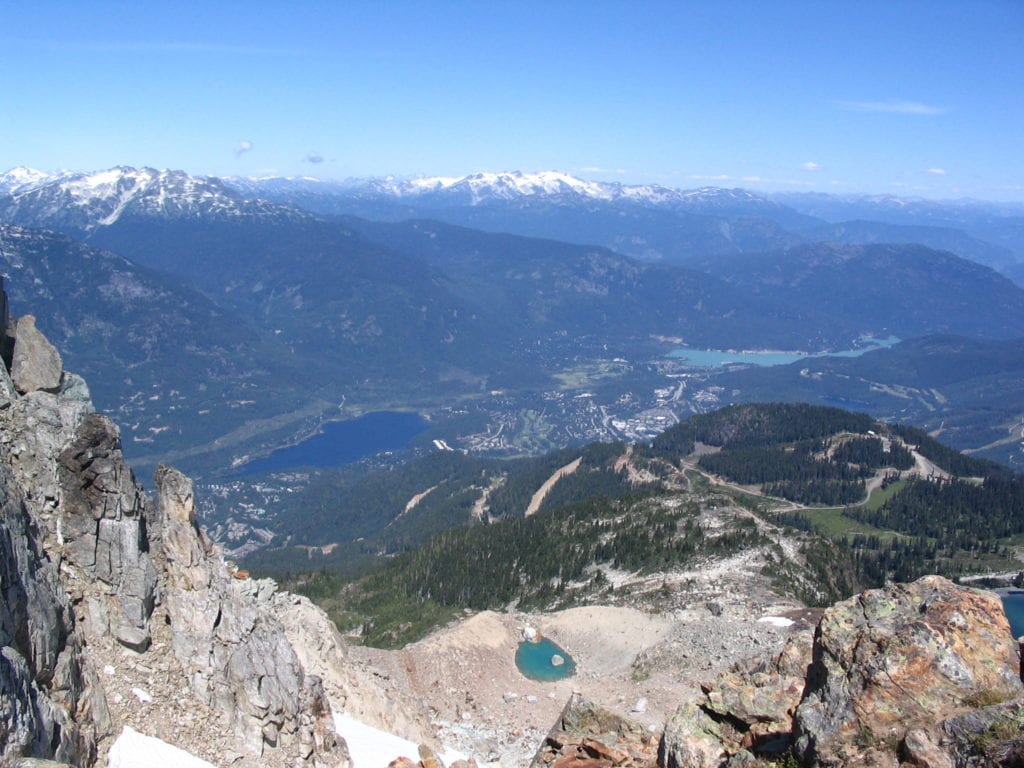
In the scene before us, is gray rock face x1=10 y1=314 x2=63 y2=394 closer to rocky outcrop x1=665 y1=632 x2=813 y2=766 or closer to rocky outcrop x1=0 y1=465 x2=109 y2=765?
rocky outcrop x1=0 y1=465 x2=109 y2=765

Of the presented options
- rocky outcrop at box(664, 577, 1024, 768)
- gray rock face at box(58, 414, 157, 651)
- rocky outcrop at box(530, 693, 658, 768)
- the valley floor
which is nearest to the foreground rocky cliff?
gray rock face at box(58, 414, 157, 651)

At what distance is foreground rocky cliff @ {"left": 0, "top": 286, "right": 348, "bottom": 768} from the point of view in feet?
82.0

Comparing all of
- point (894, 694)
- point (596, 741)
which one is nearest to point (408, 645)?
point (596, 741)

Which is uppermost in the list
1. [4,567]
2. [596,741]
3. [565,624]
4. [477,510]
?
[4,567]

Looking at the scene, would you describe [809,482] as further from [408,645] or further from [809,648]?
[809,648]

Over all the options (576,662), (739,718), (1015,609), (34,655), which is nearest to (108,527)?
(34,655)

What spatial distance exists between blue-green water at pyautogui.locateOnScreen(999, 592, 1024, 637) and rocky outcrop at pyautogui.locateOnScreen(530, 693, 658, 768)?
258 ft

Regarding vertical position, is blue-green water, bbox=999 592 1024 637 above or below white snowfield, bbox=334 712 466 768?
below

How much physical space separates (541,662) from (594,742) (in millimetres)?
38712

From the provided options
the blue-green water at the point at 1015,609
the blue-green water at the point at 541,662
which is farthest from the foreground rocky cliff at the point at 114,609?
the blue-green water at the point at 1015,609

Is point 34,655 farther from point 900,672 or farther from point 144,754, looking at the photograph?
point 900,672

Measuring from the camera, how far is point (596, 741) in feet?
93.6

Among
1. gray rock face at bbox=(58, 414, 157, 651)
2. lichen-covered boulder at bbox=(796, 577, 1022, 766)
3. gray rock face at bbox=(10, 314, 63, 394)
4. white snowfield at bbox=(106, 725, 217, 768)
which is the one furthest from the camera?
gray rock face at bbox=(10, 314, 63, 394)

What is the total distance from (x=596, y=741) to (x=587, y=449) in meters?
160
